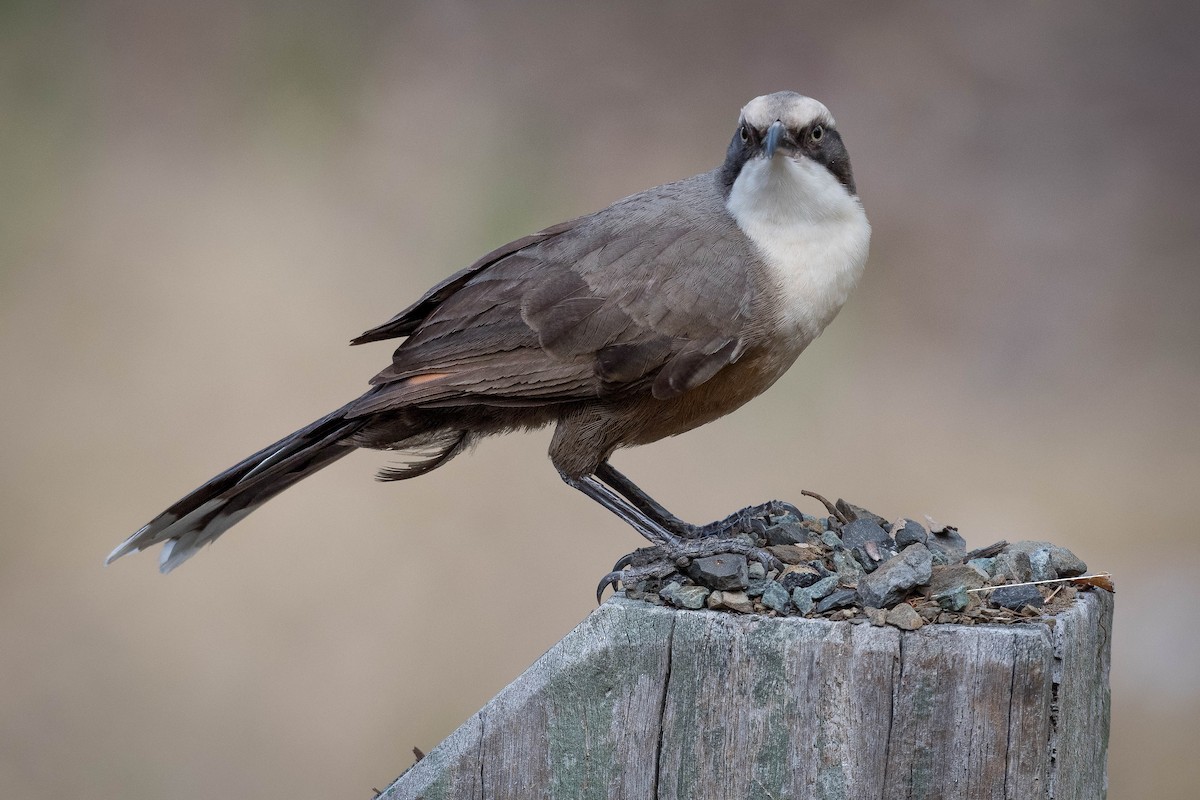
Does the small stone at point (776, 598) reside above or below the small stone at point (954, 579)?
below

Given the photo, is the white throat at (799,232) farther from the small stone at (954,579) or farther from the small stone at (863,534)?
the small stone at (954,579)

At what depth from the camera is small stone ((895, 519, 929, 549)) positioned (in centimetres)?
268

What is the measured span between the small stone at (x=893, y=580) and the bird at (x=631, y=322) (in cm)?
53

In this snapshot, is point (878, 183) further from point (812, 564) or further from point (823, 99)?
point (812, 564)

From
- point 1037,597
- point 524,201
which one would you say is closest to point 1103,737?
point 1037,597

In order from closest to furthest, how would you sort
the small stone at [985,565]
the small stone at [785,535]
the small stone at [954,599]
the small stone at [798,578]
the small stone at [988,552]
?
the small stone at [954,599]
the small stone at [798,578]
the small stone at [985,565]
the small stone at [988,552]
the small stone at [785,535]

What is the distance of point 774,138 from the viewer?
105 inches

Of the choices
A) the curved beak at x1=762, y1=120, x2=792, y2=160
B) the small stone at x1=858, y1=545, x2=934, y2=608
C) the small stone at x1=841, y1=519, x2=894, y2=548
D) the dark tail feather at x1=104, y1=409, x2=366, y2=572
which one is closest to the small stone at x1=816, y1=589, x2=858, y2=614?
the small stone at x1=858, y1=545, x2=934, y2=608

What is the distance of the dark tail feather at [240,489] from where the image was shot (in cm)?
286

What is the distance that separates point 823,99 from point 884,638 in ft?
9.08

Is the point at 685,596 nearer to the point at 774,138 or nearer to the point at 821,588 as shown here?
the point at 821,588

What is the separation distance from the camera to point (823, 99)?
4391mm

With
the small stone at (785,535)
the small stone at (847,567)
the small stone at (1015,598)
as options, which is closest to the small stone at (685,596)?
the small stone at (847,567)

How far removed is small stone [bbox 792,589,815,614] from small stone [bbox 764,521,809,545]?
0.38 meters
